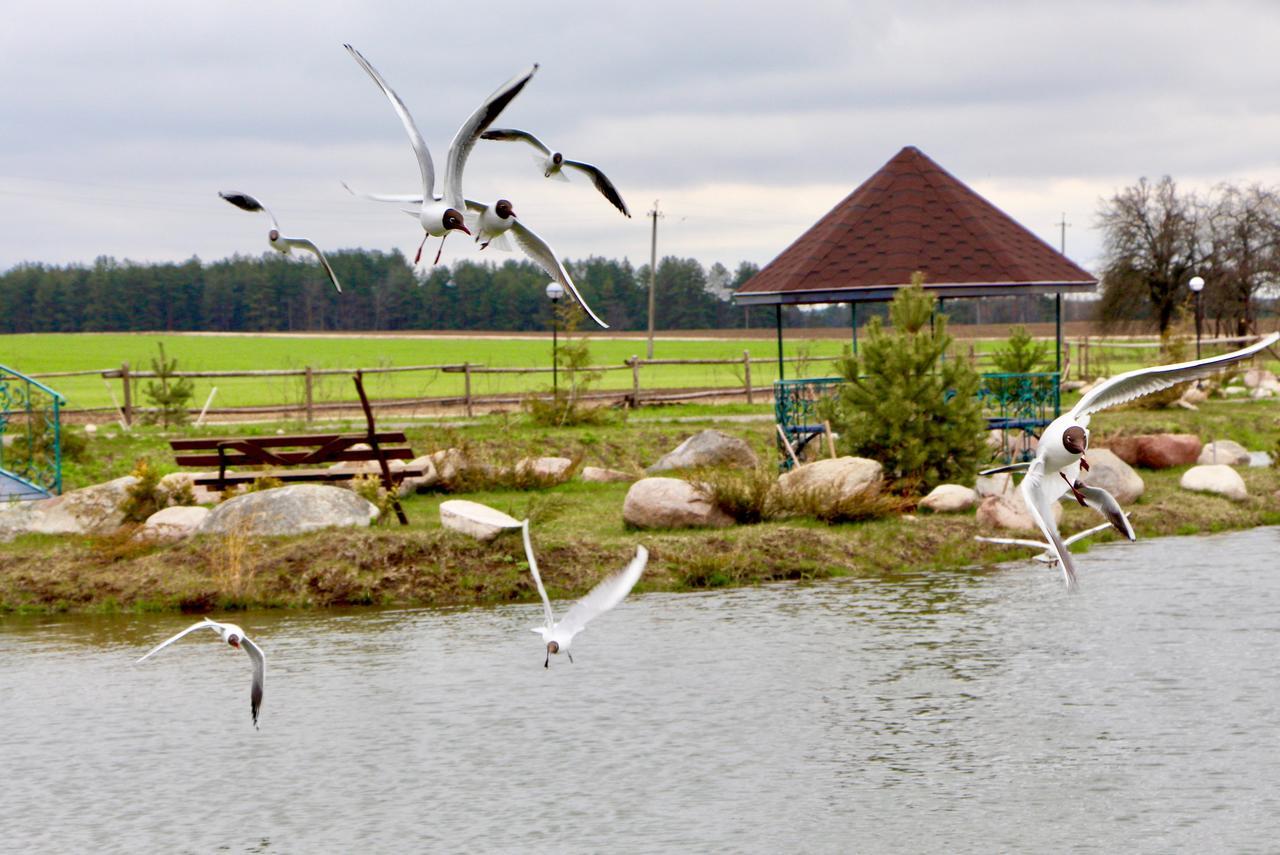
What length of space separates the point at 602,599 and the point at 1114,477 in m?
15.4

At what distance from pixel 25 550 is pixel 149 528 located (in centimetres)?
160

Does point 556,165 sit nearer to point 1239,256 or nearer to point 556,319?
point 556,319

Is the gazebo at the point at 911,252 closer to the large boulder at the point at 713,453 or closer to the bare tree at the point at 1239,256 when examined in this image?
the large boulder at the point at 713,453

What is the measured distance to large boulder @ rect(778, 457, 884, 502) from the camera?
2073cm

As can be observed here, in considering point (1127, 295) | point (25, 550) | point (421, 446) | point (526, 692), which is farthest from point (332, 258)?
point (526, 692)

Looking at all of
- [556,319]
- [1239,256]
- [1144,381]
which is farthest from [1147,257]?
[1144,381]

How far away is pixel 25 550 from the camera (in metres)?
20.1

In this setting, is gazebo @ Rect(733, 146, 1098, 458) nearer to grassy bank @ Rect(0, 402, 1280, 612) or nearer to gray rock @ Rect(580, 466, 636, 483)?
gray rock @ Rect(580, 466, 636, 483)

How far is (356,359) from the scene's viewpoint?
8794 centimetres

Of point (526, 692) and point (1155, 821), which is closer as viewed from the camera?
point (1155, 821)

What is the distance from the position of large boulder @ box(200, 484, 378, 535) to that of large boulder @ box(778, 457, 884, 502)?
555 cm

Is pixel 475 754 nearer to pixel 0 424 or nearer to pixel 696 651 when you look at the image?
pixel 696 651

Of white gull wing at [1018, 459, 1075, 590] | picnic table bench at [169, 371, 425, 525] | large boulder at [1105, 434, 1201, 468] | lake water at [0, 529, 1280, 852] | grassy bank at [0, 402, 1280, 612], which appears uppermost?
white gull wing at [1018, 459, 1075, 590]

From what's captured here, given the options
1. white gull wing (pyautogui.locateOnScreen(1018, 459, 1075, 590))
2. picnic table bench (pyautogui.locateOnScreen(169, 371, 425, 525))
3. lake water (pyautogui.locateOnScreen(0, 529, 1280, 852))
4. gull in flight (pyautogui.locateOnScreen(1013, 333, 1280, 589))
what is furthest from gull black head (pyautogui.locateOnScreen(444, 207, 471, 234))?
picnic table bench (pyautogui.locateOnScreen(169, 371, 425, 525))
